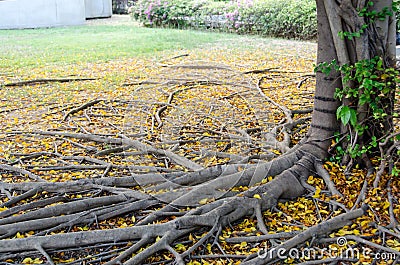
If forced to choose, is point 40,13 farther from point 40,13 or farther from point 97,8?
point 97,8

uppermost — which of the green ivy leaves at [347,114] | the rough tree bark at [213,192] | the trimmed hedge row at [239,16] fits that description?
the trimmed hedge row at [239,16]

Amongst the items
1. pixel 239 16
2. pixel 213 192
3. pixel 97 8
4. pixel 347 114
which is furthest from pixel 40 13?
pixel 347 114

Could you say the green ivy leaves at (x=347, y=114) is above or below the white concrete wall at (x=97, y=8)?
below

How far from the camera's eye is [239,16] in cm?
1319

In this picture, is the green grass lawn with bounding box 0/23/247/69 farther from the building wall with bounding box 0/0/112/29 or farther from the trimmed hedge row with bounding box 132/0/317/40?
the building wall with bounding box 0/0/112/29

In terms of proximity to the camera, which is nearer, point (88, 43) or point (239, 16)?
point (88, 43)

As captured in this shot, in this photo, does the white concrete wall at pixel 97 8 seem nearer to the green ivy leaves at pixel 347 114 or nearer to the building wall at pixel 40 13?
the building wall at pixel 40 13

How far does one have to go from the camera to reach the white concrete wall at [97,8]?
1852 cm

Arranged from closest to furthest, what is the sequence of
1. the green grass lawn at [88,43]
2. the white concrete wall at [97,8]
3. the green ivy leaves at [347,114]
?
the green ivy leaves at [347,114] < the green grass lawn at [88,43] < the white concrete wall at [97,8]

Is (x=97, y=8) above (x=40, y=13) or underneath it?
above

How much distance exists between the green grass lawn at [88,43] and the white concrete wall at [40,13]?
0.71 m

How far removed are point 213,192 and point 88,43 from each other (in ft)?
29.8

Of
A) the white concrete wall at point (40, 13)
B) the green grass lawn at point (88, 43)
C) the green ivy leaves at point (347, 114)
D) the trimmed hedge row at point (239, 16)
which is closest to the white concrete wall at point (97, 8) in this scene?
the white concrete wall at point (40, 13)

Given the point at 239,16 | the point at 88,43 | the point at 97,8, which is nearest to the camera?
the point at 88,43
